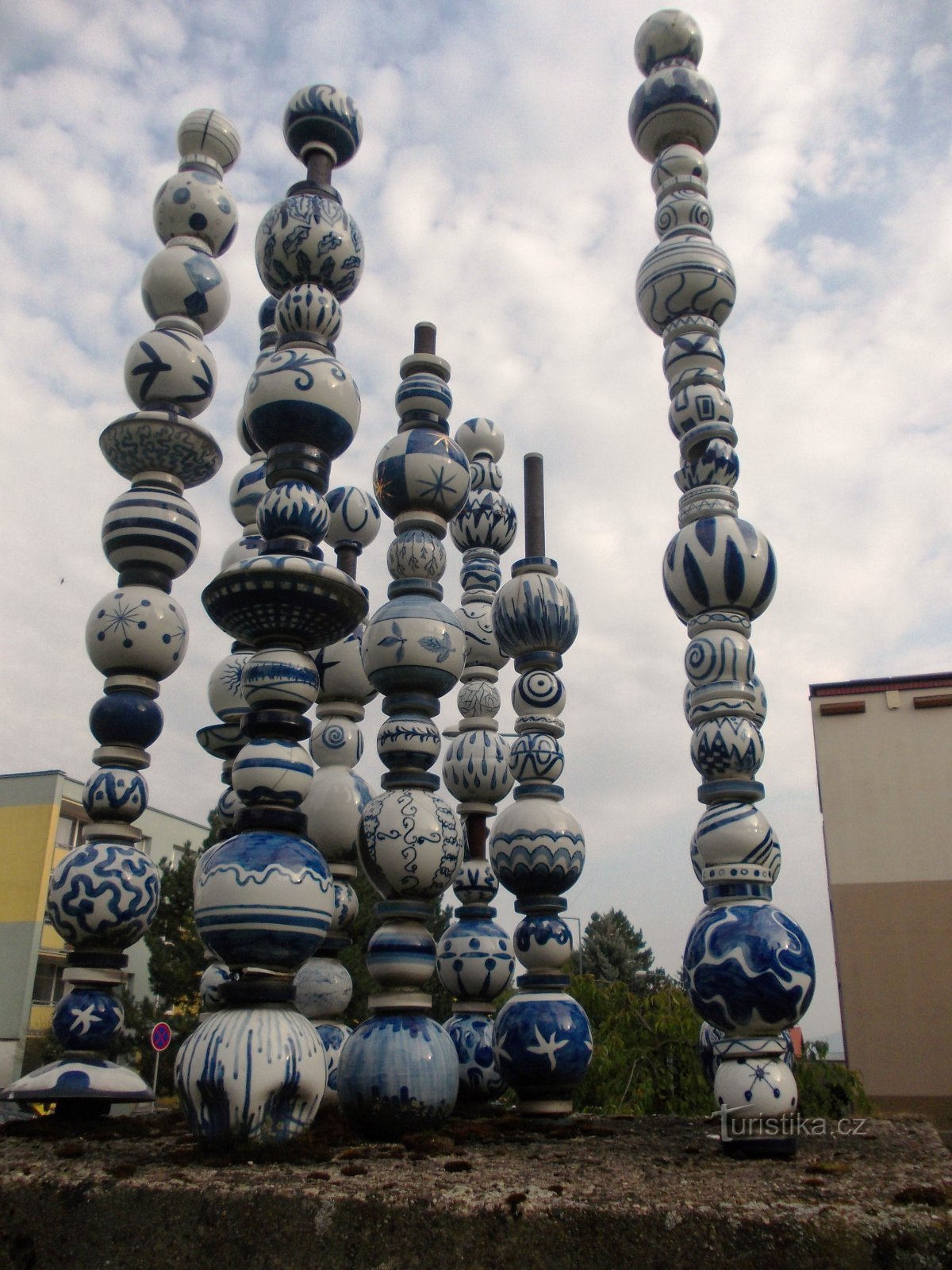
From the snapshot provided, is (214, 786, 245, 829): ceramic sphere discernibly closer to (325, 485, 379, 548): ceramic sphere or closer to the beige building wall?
(325, 485, 379, 548): ceramic sphere

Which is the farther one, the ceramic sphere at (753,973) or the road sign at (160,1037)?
the road sign at (160,1037)

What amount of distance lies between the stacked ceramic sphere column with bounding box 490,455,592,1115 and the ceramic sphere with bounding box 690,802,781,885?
30.5 inches

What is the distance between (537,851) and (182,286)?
125 inches

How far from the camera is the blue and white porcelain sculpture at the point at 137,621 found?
12.6ft

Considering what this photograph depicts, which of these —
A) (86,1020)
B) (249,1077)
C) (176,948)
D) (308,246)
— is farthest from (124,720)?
(176,948)

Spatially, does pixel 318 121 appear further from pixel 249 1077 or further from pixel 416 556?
pixel 249 1077

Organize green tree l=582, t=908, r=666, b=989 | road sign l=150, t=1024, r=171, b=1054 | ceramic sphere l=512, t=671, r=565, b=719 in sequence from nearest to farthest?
1. ceramic sphere l=512, t=671, r=565, b=719
2. road sign l=150, t=1024, r=171, b=1054
3. green tree l=582, t=908, r=666, b=989

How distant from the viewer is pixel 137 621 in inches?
165

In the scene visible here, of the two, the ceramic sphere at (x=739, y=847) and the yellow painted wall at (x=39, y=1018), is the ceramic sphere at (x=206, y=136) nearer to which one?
the ceramic sphere at (x=739, y=847)

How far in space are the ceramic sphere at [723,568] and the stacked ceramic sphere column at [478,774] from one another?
148cm

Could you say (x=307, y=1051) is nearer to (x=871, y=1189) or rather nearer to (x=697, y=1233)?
(x=697, y=1233)

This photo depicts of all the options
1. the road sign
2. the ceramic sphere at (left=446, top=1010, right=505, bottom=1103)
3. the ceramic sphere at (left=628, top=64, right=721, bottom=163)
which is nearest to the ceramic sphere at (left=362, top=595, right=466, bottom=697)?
the ceramic sphere at (left=446, top=1010, right=505, bottom=1103)

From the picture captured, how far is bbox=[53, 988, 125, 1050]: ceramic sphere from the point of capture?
3.79 metres

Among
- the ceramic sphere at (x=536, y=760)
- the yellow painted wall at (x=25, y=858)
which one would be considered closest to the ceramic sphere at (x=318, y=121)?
the ceramic sphere at (x=536, y=760)
